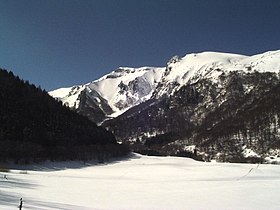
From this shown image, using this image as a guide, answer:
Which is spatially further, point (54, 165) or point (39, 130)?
point (39, 130)

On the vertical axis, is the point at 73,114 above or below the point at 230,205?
above

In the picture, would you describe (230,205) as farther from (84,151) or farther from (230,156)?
(230,156)

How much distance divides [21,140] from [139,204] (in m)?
65.8

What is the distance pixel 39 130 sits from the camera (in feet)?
306

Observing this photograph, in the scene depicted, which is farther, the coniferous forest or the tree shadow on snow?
the coniferous forest

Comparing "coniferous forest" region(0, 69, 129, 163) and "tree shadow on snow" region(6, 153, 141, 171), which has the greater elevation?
"coniferous forest" region(0, 69, 129, 163)

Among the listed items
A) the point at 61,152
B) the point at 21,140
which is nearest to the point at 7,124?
the point at 21,140

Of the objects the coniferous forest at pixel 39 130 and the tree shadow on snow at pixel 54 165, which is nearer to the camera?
the tree shadow on snow at pixel 54 165

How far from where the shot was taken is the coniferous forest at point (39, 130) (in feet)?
265

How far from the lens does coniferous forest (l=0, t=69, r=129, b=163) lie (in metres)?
80.8

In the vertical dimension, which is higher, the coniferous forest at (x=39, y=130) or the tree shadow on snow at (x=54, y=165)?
the coniferous forest at (x=39, y=130)

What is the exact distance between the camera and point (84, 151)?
98.2 meters

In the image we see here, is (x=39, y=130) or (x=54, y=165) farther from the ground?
(x=39, y=130)

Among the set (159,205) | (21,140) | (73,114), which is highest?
(73,114)
